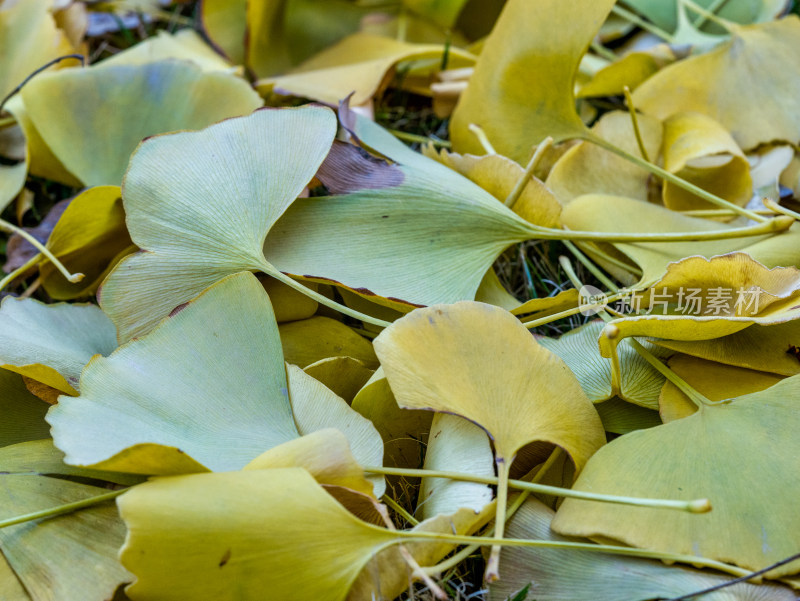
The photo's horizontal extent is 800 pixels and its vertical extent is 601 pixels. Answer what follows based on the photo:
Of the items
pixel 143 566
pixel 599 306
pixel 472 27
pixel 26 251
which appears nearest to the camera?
pixel 143 566

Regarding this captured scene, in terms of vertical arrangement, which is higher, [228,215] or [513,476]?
[228,215]

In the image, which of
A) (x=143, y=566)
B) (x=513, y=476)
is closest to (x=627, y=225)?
(x=513, y=476)

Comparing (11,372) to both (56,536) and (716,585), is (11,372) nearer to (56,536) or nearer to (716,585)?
(56,536)

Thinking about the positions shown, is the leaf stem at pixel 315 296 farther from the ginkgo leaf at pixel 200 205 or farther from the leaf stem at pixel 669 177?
the leaf stem at pixel 669 177

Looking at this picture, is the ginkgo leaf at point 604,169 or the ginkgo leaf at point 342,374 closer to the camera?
the ginkgo leaf at point 342,374

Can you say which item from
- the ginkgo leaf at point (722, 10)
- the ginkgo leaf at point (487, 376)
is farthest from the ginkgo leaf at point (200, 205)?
the ginkgo leaf at point (722, 10)

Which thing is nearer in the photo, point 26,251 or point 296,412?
point 296,412

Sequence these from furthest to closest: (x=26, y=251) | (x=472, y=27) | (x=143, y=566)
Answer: (x=472, y=27) → (x=26, y=251) → (x=143, y=566)
